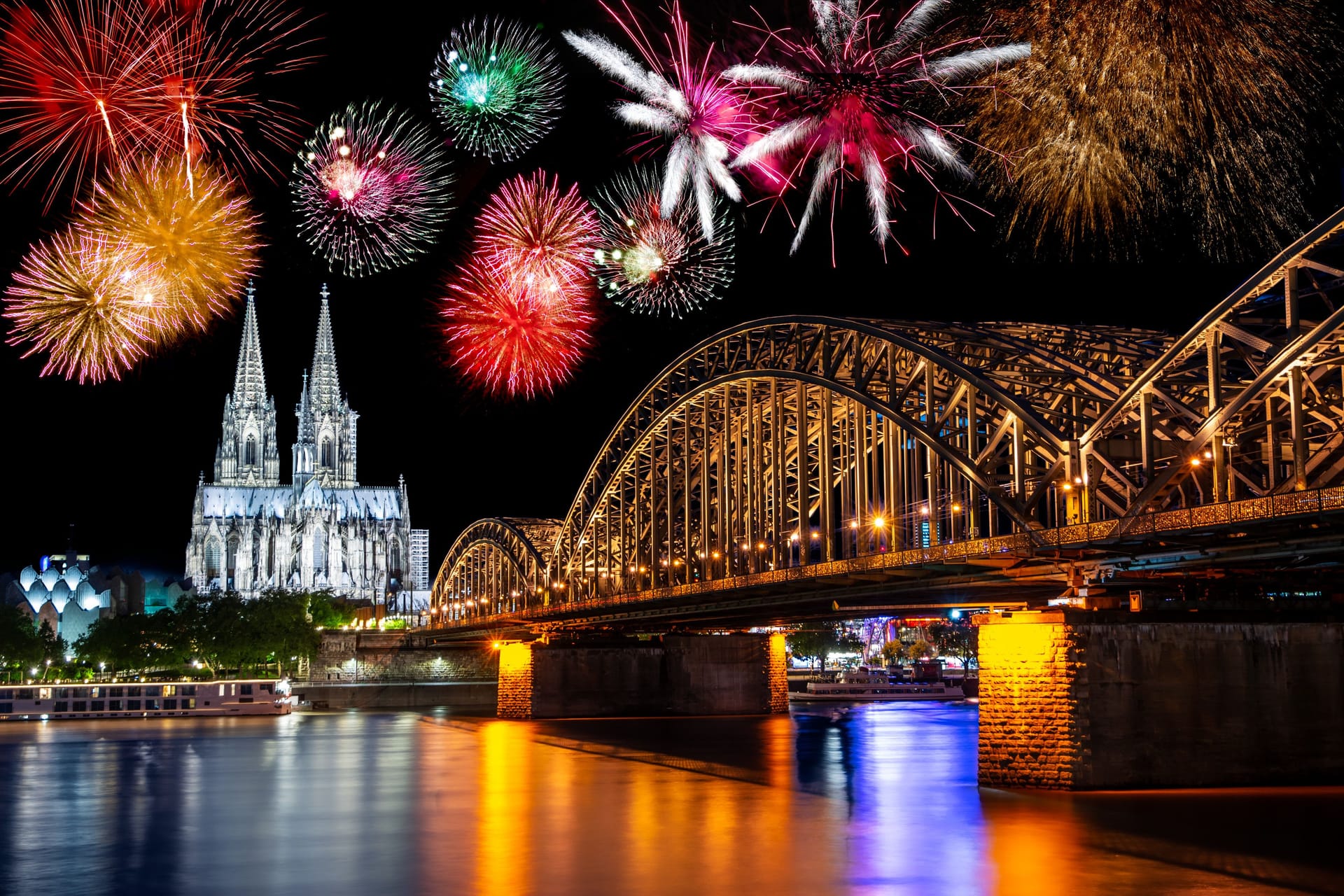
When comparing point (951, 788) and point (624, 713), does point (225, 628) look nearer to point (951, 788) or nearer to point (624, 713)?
point (624, 713)

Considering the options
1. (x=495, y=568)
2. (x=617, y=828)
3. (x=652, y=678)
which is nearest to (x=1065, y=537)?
(x=617, y=828)

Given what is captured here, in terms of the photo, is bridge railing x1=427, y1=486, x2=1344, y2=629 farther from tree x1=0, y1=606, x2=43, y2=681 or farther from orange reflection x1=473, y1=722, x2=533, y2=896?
tree x1=0, y1=606, x2=43, y2=681

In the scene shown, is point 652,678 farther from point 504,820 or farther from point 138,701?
point 504,820

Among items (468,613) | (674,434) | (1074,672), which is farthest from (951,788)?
(468,613)

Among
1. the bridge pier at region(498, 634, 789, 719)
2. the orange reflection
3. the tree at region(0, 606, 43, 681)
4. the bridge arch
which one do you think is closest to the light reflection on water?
the orange reflection

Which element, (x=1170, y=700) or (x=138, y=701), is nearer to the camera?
(x=1170, y=700)

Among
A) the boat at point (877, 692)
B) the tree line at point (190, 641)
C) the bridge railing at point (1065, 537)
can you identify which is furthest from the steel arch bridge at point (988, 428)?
the tree line at point (190, 641)
